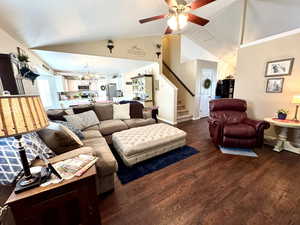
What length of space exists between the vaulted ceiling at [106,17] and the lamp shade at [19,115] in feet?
5.64

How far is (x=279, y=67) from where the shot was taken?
256 cm

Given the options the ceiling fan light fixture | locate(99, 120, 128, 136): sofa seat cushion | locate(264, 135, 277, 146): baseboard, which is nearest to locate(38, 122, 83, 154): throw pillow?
locate(99, 120, 128, 136): sofa seat cushion

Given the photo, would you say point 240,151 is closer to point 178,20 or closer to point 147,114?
point 147,114

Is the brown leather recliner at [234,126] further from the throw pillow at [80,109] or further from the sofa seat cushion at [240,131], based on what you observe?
the throw pillow at [80,109]

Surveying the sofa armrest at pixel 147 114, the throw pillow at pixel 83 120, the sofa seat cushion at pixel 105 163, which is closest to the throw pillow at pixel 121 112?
the sofa armrest at pixel 147 114

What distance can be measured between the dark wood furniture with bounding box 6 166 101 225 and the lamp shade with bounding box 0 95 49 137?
46 centimetres

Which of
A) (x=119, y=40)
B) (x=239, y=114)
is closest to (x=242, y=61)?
(x=239, y=114)

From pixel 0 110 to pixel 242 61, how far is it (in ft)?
13.8

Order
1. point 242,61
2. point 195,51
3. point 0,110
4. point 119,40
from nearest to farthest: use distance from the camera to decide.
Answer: point 0,110 → point 242,61 → point 119,40 → point 195,51

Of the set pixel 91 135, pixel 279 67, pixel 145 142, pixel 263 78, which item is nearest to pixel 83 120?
pixel 91 135

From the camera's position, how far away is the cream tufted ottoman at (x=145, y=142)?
2002 millimetres

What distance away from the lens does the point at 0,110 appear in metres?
0.64

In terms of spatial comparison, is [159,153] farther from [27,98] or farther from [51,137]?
[27,98]

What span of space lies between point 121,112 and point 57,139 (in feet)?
6.31
